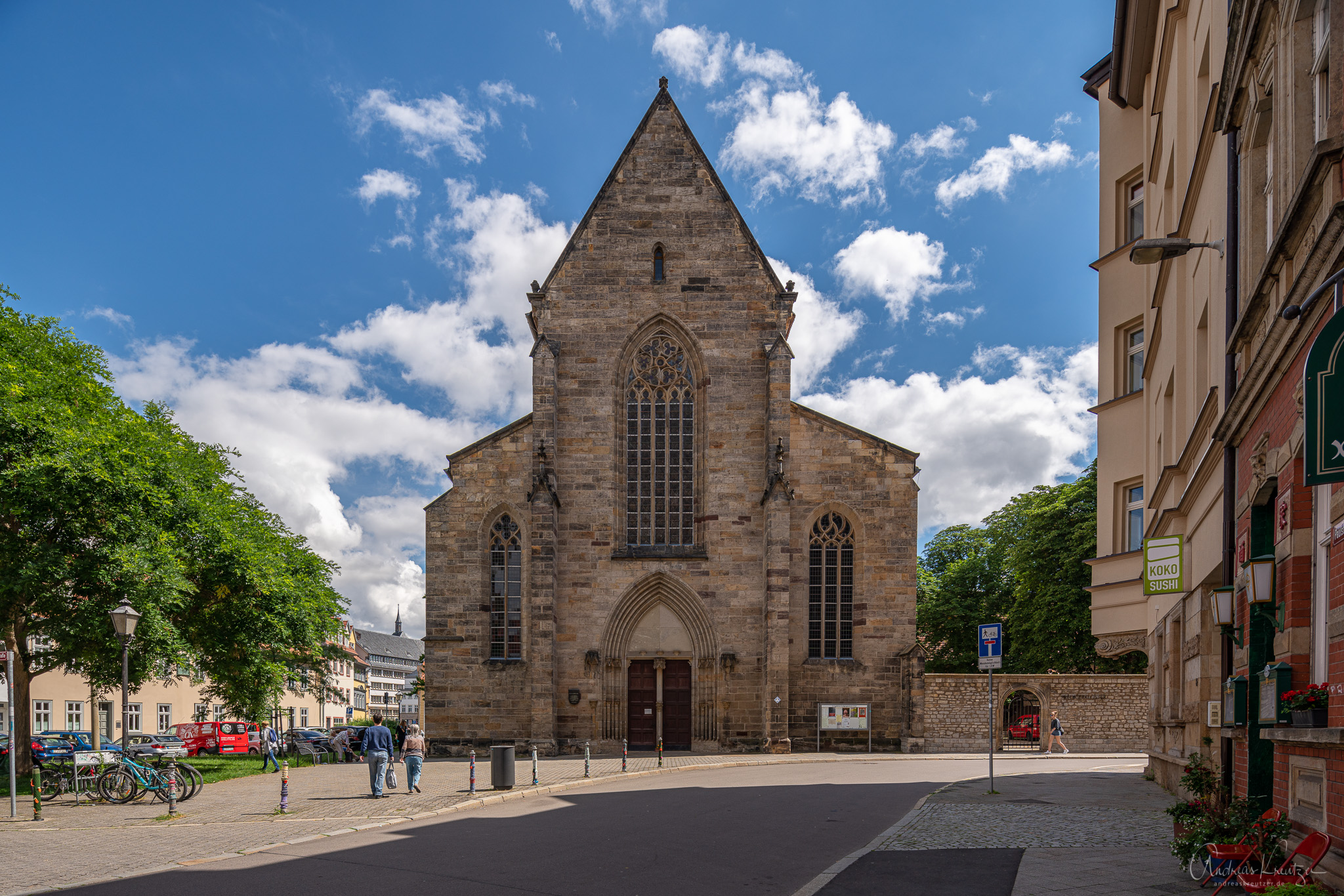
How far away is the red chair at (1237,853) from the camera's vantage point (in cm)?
727

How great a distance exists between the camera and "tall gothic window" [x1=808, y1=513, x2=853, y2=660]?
2938 cm

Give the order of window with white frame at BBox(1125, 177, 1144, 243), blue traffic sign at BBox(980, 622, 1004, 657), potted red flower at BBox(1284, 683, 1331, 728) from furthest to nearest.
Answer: window with white frame at BBox(1125, 177, 1144, 243), blue traffic sign at BBox(980, 622, 1004, 657), potted red flower at BBox(1284, 683, 1331, 728)

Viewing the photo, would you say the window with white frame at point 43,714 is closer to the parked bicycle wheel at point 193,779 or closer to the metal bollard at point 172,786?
the parked bicycle wheel at point 193,779

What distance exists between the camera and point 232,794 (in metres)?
18.4

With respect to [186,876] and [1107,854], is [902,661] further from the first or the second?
[186,876]

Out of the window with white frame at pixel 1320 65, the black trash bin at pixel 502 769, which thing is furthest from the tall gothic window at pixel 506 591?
the window with white frame at pixel 1320 65

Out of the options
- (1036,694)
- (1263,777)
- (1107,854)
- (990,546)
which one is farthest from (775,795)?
(990,546)

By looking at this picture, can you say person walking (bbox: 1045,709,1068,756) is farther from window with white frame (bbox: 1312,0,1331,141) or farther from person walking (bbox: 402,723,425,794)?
window with white frame (bbox: 1312,0,1331,141)

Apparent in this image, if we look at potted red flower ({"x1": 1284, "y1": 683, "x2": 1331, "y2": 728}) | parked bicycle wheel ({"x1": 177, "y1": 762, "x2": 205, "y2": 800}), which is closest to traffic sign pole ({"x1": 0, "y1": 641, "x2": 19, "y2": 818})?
parked bicycle wheel ({"x1": 177, "y1": 762, "x2": 205, "y2": 800})

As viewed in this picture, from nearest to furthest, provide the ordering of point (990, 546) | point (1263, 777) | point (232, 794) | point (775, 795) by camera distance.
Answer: point (1263, 777), point (775, 795), point (232, 794), point (990, 546)

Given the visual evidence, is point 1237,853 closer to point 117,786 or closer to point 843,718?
point 117,786

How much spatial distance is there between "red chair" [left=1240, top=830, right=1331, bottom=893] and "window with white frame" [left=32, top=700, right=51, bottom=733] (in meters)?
51.6

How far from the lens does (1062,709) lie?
99.3 feet

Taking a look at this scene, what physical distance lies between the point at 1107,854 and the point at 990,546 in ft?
134
